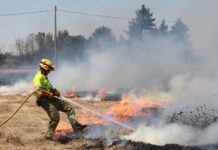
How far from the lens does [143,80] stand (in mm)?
26797

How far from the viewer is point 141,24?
5444cm

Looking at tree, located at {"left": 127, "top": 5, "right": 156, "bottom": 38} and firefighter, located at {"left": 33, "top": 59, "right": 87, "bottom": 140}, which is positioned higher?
tree, located at {"left": 127, "top": 5, "right": 156, "bottom": 38}

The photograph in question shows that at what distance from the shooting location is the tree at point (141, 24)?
2056 inches

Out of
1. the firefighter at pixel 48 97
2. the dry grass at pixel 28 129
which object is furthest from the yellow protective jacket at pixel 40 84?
the dry grass at pixel 28 129

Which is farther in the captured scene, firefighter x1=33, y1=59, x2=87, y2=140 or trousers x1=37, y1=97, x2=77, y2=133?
trousers x1=37, y1=97, x2=77, y2=133

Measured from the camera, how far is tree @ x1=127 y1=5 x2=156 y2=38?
2056 inches

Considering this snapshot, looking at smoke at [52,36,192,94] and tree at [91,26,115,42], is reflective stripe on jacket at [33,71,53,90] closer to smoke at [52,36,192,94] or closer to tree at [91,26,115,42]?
smoke at [52,36,192,94]

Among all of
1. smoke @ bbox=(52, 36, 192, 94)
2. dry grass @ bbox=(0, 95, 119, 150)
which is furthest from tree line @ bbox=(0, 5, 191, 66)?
dry grass @ bbox=(0, 95, 119, 150)

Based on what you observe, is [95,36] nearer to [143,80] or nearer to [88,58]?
[88,58]

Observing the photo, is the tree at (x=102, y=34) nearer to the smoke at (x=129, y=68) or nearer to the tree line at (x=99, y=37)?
the tree line at (x=99, y=37)

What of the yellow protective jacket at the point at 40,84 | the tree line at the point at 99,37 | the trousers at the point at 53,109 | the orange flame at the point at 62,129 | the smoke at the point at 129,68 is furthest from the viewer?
the tree line at the point at 99,37

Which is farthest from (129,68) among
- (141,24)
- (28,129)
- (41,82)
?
(141,24)

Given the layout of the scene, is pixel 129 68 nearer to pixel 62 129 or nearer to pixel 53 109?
pixel 62 129

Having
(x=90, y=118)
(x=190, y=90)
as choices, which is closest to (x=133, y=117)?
(x=90, y=118)
